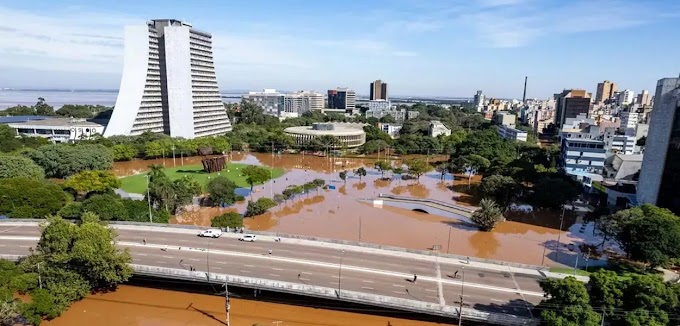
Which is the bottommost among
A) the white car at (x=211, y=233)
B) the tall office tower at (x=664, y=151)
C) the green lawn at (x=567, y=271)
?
the green lawn at (x=567, y=271)

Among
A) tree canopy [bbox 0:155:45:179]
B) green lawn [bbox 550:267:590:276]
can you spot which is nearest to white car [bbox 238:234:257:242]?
green lawn [bbox 550:267:590:276]

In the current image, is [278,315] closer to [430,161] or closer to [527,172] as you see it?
[527,172]

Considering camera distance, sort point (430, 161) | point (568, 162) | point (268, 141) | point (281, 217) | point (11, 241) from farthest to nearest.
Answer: point (268, 141) < point (430, 161) < point (568, 162) < point (281, 217) < point (11, 241)

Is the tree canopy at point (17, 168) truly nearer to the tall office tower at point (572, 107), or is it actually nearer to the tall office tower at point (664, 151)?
the tall office tower at point (664, 151)

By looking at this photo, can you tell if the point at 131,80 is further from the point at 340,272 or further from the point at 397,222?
the point at 340,272

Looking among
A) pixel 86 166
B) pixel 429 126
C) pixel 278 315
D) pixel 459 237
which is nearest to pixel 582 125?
pixel 429 126

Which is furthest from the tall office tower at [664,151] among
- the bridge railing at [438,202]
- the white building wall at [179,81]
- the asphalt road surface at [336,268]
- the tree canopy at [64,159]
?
the white building wall at [179,81]

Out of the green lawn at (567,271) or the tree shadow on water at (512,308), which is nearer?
the tree shadow on water at (512,308)

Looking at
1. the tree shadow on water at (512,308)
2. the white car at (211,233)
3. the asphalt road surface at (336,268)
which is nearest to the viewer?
the tree shadow on water at (512,308)
